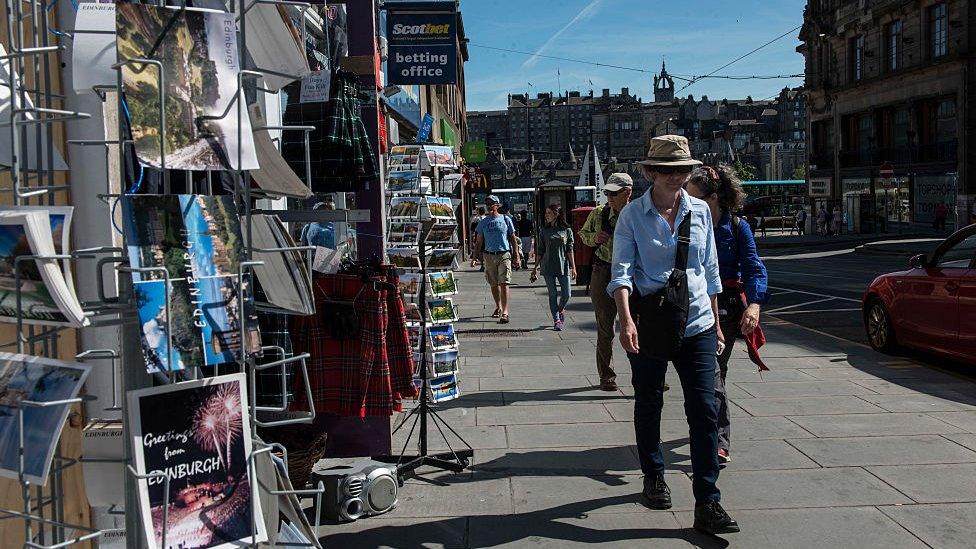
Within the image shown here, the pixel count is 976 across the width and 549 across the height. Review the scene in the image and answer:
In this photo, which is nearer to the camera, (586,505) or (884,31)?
(586,505)

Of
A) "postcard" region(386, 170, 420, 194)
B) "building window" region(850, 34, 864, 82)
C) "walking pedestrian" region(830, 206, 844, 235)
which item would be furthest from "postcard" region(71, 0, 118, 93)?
"building window" region(850, 34, 864, 82)

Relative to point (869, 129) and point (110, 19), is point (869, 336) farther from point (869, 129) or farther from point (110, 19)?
point (869, 129)

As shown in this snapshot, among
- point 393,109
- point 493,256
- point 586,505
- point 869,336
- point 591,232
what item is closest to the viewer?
point 586,505

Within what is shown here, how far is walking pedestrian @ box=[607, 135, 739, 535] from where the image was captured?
4.79 m

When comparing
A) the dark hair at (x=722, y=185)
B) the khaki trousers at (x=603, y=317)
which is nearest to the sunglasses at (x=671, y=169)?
the dark hair at (x=722, y=185)

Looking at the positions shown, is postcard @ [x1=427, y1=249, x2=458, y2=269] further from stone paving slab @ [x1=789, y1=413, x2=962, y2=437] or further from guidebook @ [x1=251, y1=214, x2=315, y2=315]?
guidebook @ [x1=251, y1=214, x2=315, y2=315]

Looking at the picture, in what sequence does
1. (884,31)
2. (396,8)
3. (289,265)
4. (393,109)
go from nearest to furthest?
(289,265) < (396,8) < (393,109) < (884,31)

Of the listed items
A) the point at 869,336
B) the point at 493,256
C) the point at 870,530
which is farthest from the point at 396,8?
the point at 870,530

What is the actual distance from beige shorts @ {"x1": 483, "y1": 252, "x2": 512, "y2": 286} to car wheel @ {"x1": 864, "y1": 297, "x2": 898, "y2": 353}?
5.29 metres

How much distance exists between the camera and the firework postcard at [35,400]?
2133 millimetres

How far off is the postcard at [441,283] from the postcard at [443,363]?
0.49 meters

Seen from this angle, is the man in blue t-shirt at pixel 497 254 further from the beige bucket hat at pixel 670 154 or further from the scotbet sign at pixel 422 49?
the beige bucket hat at pixel 670 154

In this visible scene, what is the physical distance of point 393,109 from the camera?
1797 centimetres

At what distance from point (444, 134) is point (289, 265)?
30.3 metres
